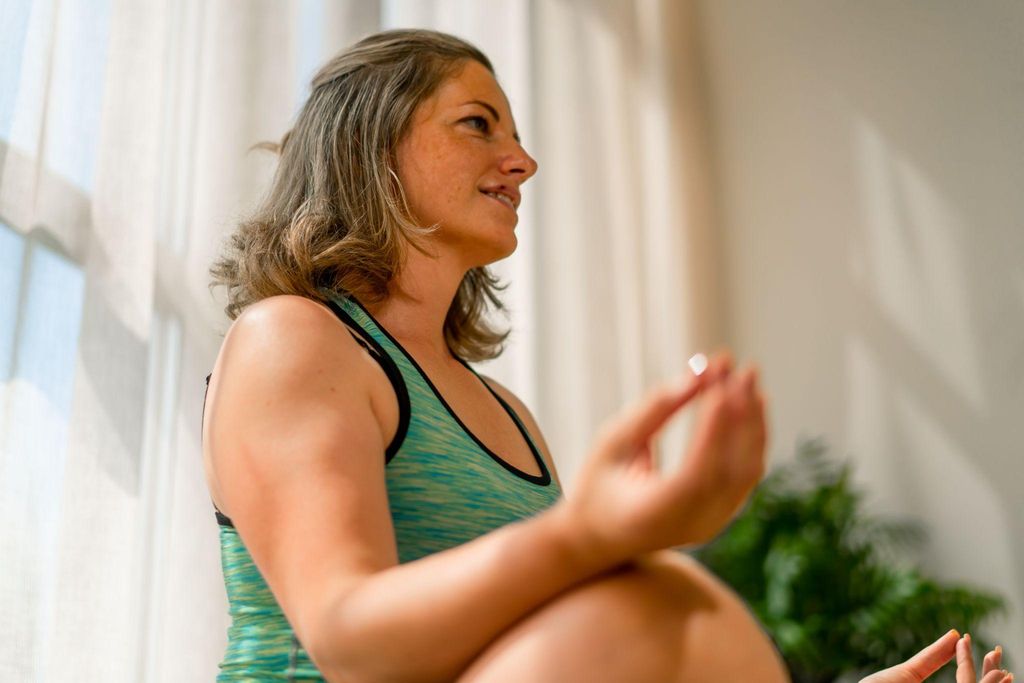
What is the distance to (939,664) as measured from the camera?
1072 mm

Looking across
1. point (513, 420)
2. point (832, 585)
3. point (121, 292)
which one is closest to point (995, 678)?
point (513, 420)

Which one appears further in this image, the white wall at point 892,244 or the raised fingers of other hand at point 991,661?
the white wall at point 892,244

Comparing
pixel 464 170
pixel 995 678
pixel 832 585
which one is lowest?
pixel 832 585

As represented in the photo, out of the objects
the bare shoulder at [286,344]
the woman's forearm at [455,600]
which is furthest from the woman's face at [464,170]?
the woman's forearm at [455,600]

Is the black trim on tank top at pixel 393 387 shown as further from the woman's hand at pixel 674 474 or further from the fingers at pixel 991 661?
the fingers at pixel 991 661

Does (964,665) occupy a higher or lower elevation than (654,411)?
lower

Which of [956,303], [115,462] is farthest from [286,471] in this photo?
[956,303]

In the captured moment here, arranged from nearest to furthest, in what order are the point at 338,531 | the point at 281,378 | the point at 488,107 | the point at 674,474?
the point at 674,474 < the point at 338,531 < the point at 281,378 < the point at 488,107

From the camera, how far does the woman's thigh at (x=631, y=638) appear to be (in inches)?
24.5

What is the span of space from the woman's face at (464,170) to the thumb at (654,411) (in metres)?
0.65

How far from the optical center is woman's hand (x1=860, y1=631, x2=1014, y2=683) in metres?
1.04

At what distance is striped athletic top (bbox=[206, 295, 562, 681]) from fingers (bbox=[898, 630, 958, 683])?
0.42 meters

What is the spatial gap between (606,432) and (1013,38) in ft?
9.29

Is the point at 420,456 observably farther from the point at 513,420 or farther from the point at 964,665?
the point at 964,665
